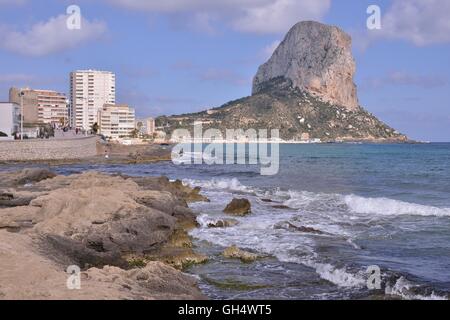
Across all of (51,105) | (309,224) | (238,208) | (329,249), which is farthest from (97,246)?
(51,105)

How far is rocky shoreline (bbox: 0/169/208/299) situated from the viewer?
882cm

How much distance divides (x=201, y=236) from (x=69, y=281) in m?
10.3

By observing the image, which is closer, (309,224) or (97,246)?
(97,246)

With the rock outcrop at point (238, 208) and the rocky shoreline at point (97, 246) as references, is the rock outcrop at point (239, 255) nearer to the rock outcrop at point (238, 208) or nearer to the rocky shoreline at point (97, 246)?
the rocky shoreline at point (97, 246)

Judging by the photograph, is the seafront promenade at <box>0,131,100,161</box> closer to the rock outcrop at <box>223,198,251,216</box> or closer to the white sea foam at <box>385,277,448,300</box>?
the rock outcrop at <box>223,198,251,216</box>

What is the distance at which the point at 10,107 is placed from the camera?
76.8 m

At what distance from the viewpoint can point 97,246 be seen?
46.2ft

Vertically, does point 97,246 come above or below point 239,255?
above

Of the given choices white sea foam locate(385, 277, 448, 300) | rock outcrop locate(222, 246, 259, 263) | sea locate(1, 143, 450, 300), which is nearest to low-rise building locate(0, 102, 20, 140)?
sea locate(1, 143, 450, 300)

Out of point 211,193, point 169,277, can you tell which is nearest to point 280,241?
point 169,277

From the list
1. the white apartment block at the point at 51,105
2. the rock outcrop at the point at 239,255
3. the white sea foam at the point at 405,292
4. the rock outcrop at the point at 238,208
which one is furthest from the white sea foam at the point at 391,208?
the white apartment block at the point at 51,105
